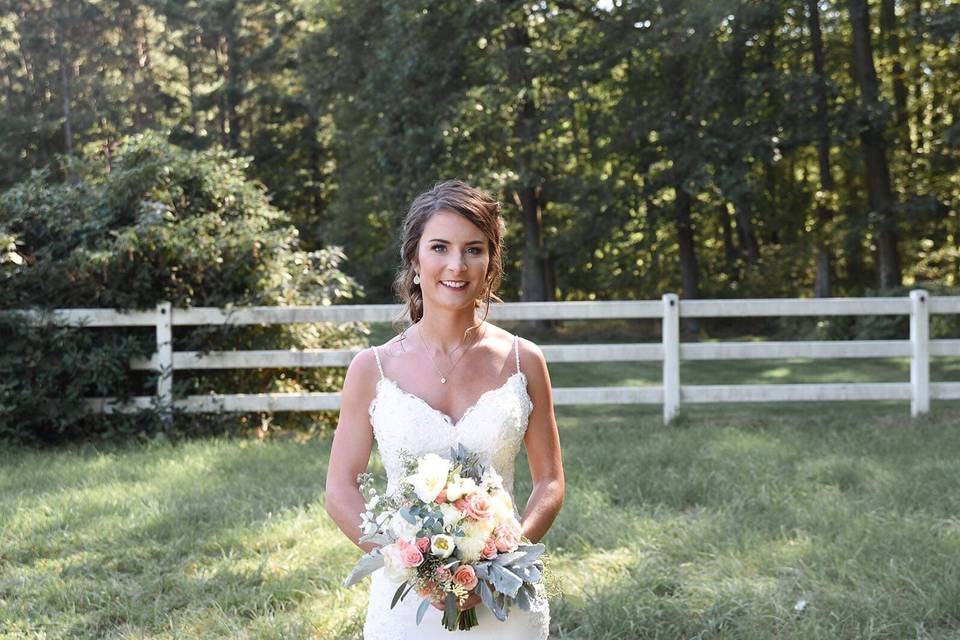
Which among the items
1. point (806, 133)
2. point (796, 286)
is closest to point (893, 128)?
point (806, 133)

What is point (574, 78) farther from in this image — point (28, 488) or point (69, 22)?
point (69, 22)

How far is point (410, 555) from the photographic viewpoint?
7.74ft

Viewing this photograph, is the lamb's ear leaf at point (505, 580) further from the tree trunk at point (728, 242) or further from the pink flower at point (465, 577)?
the tree trunk at point (728, 242)

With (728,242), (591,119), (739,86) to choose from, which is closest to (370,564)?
(739,86)

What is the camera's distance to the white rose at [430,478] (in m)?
2.44

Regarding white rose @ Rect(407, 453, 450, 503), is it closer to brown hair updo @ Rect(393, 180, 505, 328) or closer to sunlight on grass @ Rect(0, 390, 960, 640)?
brown hair updo @ Rect(393, 180, 505, 328)

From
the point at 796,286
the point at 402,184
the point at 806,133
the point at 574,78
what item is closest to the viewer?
the point at 806,133

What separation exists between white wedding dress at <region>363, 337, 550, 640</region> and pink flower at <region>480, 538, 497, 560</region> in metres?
0.37

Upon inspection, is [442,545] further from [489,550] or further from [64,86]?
[64,86]

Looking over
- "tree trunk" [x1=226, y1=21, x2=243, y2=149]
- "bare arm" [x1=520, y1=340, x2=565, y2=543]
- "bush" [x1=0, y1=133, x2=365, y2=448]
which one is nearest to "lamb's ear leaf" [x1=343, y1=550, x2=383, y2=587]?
"bare arm" [x1=520, y1=340, x2=565, y2=543]

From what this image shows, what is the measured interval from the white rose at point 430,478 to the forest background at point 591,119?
16017mm

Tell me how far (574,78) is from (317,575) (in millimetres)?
18762

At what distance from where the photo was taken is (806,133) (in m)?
21.0

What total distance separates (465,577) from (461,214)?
1027 mm
